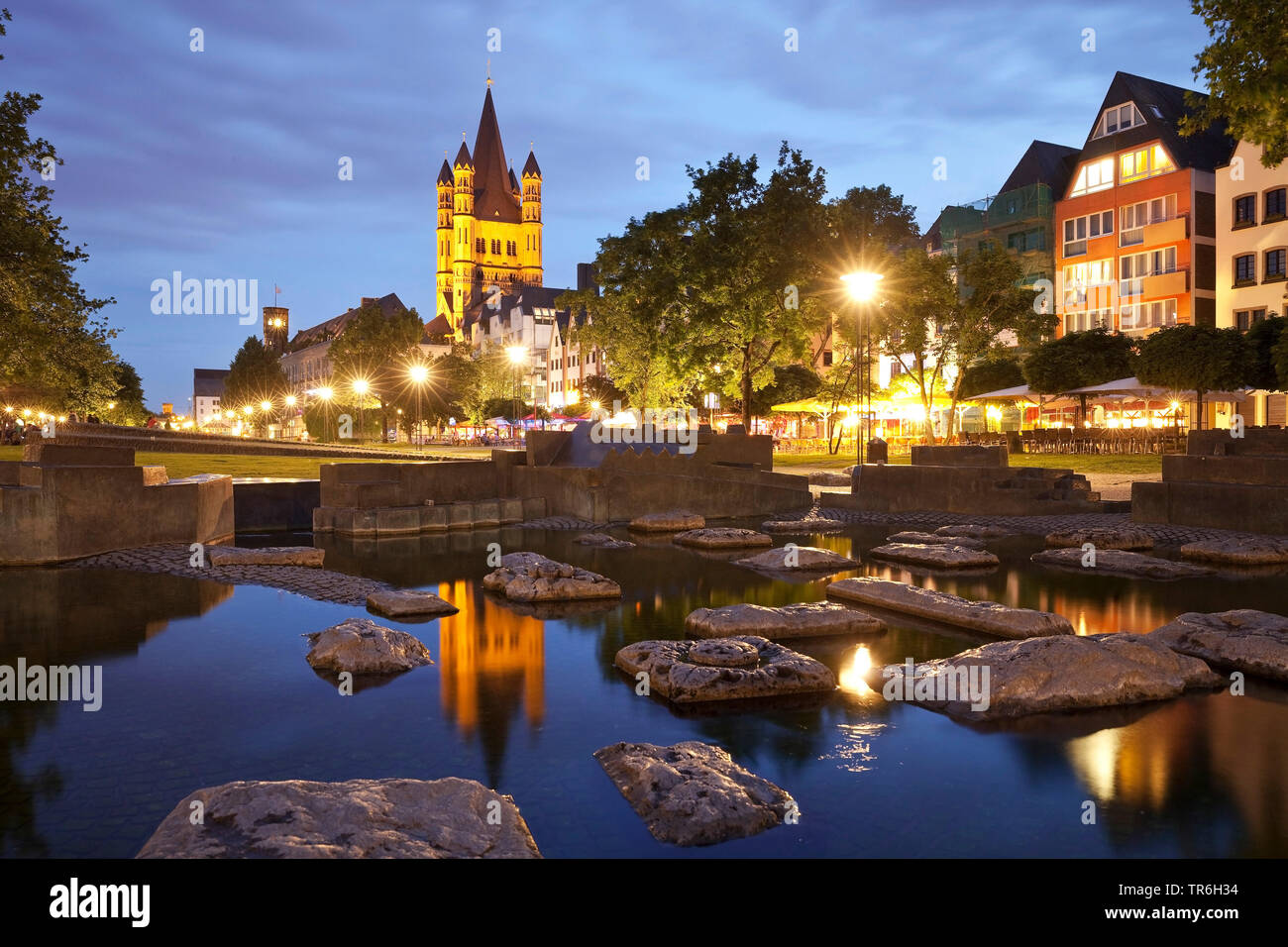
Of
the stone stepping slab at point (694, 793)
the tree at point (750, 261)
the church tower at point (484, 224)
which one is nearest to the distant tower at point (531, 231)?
the church tower at point (484, 224)

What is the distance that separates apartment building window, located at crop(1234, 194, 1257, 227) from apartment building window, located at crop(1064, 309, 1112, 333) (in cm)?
A: 819

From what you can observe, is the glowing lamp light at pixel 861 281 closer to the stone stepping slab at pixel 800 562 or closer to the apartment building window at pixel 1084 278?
the stone stepping slab at pixel 800 562

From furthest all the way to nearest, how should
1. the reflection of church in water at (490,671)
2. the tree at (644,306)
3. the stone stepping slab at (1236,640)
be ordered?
1. the tree at (644,306)
2. the stone stepping slab at (1236,640)
3. the reflection of church in water at (490,671)

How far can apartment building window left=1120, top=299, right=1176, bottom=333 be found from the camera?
49.4 m

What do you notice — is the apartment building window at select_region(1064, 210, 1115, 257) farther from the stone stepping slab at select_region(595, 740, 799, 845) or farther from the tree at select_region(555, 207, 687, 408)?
the stone stepping slab at select_region(595, 740, 799, 845)

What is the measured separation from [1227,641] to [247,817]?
8185 millimetres

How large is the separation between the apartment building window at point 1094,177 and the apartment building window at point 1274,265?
1108 centimetres

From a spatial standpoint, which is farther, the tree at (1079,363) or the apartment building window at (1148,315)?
the apartment building window at (1148,315)

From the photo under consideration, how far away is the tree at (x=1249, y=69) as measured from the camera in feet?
44.2

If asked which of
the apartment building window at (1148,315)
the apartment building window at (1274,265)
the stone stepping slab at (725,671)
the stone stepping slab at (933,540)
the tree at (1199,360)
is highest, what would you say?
the apartment building window at (1274,265)

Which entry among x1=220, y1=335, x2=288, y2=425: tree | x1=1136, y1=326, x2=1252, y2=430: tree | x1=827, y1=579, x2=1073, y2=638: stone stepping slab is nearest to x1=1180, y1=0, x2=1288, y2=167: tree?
x1=827, y1=579, x2=1073, y2=638: stone stepping slab

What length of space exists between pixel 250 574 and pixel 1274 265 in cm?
4769
